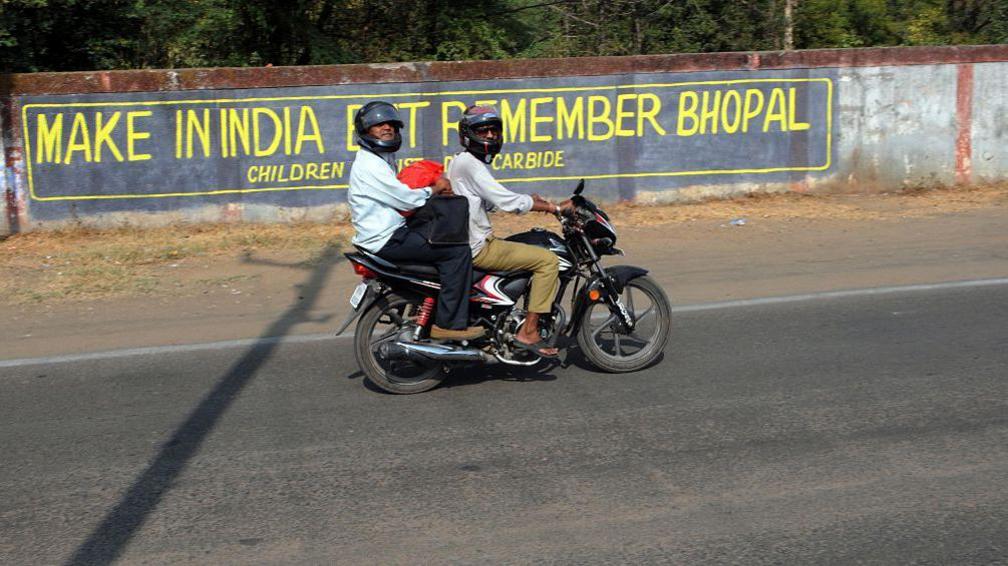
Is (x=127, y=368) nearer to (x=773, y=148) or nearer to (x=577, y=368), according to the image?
(x=577, y=368)

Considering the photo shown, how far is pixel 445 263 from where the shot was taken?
649 cm

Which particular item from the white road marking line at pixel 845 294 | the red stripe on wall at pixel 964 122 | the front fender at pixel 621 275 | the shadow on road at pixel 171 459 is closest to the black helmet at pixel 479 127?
the front fender at pixel 621 275

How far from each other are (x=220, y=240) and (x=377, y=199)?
629cm

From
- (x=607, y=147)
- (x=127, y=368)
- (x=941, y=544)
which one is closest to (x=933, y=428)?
(x=941, y=544)

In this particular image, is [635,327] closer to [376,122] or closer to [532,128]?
[376,122]

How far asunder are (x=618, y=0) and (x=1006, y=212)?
6.87 meters

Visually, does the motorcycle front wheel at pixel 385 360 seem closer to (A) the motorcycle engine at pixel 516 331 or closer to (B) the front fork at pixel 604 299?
(A) the motorcycle engine at pixel 516 331

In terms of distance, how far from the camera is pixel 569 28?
18.0 metres

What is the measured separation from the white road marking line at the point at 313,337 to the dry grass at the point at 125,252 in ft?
6.96

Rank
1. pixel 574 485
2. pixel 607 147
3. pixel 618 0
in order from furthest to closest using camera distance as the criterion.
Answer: pixel 618 0 → pixel 607 147 → pixel 574 485

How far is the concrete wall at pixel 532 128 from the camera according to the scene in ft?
41.2

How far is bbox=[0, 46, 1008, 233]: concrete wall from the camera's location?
1256cm

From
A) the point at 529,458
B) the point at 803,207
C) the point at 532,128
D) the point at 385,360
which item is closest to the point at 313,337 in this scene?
the point at 385,360

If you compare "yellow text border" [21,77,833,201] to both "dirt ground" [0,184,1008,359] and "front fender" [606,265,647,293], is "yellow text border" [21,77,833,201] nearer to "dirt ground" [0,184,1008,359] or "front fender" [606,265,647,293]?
"dirt ground" [0,184,1008,359]
